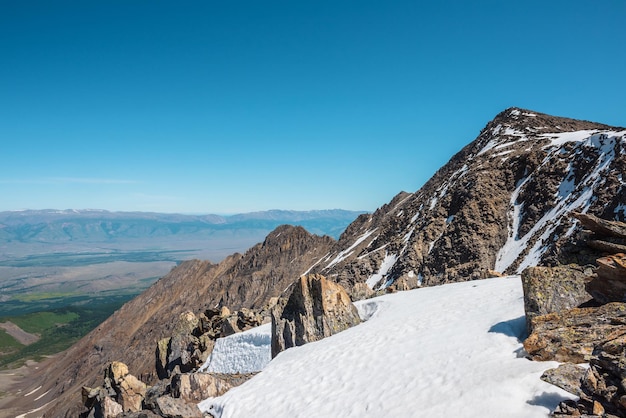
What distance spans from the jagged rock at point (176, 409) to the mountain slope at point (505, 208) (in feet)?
64.4

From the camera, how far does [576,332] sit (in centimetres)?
1023

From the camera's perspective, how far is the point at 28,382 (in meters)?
119

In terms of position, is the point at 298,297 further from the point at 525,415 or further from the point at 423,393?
the point at 525,415

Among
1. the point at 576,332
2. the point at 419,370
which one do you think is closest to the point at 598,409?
the point at 576,332

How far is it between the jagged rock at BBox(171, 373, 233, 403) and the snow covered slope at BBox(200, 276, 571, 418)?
73cm

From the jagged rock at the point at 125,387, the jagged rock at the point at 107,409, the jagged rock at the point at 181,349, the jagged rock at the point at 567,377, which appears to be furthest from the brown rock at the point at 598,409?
Result: the jagged rock at the point at 181,349

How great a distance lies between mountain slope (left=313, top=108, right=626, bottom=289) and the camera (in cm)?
3816

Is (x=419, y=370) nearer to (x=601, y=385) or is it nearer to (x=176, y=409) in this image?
(x=601, y=385)

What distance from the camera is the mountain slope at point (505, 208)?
125ft

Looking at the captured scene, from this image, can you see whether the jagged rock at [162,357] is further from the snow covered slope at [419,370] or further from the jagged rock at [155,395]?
the snow covered slope at [419,370]

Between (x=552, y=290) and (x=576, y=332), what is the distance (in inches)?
113

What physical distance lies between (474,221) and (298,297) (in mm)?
33192

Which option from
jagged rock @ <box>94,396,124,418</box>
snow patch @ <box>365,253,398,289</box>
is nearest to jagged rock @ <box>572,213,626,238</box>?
jagged rock @ <box>94,396,124,418</box>

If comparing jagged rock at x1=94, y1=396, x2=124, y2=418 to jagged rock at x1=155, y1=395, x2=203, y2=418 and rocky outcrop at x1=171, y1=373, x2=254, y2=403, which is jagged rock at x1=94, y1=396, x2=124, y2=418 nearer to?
rocky outcrop at x1=171, y1=373, x2=254, y2=403
